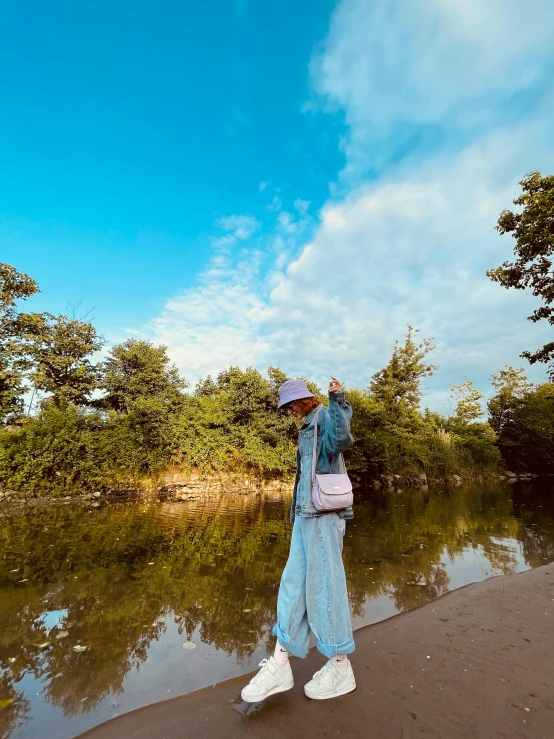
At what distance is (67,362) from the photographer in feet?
62.8

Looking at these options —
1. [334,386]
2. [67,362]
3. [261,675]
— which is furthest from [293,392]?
[67,362]

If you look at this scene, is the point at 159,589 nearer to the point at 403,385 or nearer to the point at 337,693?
the point at 337,693

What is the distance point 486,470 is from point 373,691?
31408 millimetres

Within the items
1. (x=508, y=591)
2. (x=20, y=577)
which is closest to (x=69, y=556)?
(x=20, y=577)

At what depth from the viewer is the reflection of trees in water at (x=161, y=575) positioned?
291 centimetres

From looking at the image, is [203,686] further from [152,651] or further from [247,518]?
[247,518]

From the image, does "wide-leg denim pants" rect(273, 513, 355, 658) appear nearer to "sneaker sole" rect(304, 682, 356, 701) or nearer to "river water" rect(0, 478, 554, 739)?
"sneaker sole" rect(304, 682, 356, 701)

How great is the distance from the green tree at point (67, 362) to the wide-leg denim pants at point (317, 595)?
18.8 m

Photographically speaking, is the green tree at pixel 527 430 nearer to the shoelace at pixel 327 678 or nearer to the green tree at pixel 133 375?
the green tree at pixel 133 375

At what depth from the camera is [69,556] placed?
5.54 meters

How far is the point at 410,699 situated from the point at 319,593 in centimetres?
77

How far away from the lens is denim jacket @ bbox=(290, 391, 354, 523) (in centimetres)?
236

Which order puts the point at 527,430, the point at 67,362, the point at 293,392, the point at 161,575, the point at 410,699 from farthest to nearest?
the point at 527,430 → the point at 67,362 → the point at 161,575 → the point at 293,392 → the point at 410,699

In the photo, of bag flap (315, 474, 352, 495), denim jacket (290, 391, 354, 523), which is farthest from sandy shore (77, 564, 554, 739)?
bag flap (315, 474, 352, 495)
